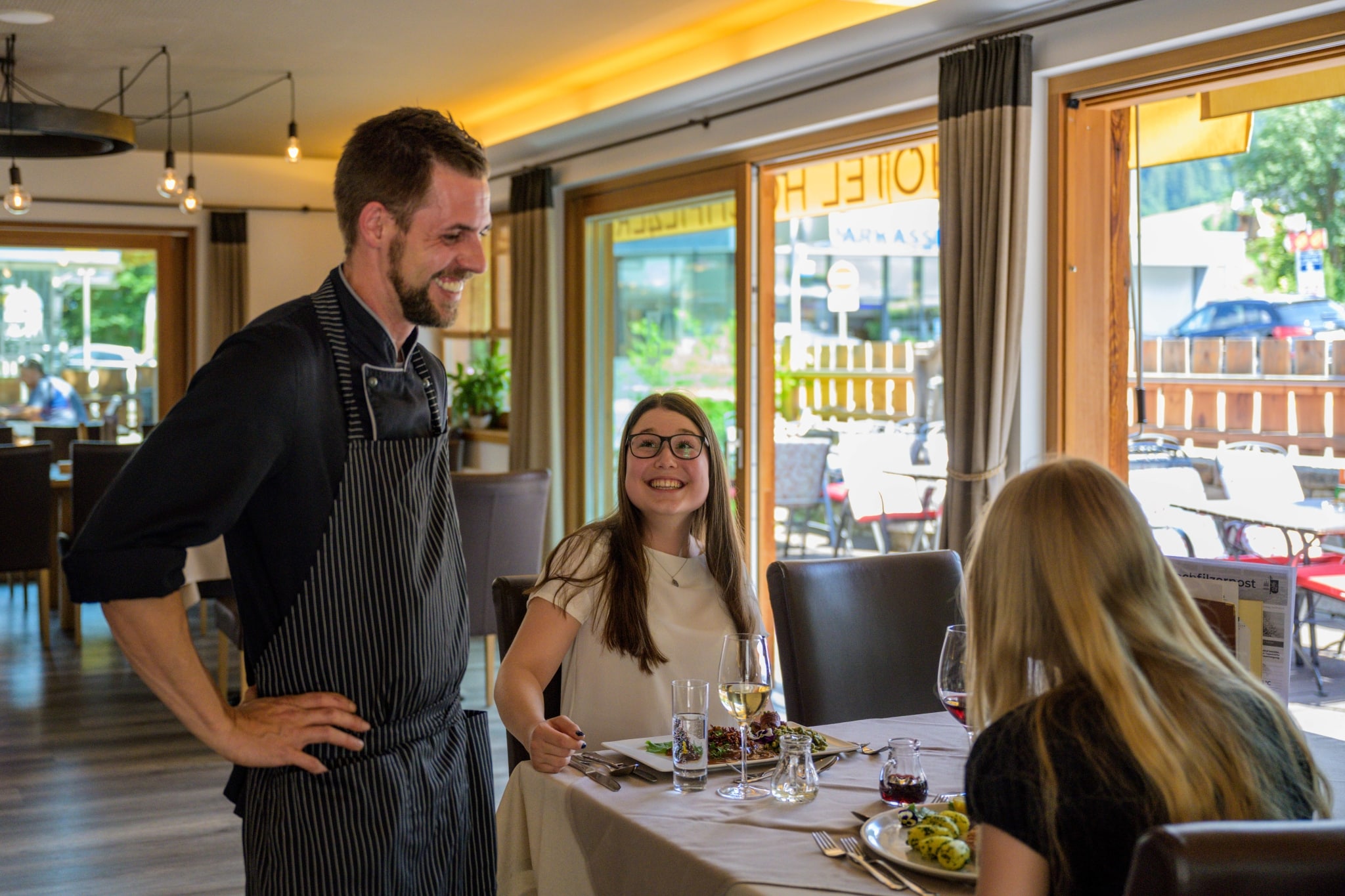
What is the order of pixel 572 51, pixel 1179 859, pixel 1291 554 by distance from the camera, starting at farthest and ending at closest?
pixel 572 51 → pixel 1291 554 → pixel 1179 859

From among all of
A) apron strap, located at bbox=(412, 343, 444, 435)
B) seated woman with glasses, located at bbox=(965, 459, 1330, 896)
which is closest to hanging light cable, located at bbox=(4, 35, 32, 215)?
apron strap, located at bbox=(412, 343, 444, 435)

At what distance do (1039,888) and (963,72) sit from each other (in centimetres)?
324

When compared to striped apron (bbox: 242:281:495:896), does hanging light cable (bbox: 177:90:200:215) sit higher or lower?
higher

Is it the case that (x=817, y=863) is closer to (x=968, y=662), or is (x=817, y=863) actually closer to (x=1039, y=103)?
(x=968, y=662)

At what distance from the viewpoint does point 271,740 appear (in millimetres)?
1345

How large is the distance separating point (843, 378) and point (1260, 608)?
4764 millimetres

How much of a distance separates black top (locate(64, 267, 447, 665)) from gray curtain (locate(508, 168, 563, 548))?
5122 millimetres

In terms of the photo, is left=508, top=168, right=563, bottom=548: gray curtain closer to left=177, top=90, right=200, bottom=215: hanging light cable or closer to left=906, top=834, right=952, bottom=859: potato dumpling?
left=177, top=90, right=200, bottom=215: hanging light cable

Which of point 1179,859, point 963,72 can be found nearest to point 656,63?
point 963,72

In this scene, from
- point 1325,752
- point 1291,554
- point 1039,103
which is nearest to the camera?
point 1325,752

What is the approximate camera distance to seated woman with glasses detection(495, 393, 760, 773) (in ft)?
7.28

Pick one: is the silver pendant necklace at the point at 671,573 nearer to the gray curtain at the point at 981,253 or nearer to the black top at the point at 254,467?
the black top at the point at 254,467

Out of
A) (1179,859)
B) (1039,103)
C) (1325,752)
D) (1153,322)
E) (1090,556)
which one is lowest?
(1325,752)

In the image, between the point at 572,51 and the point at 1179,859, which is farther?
the point at 572,51
